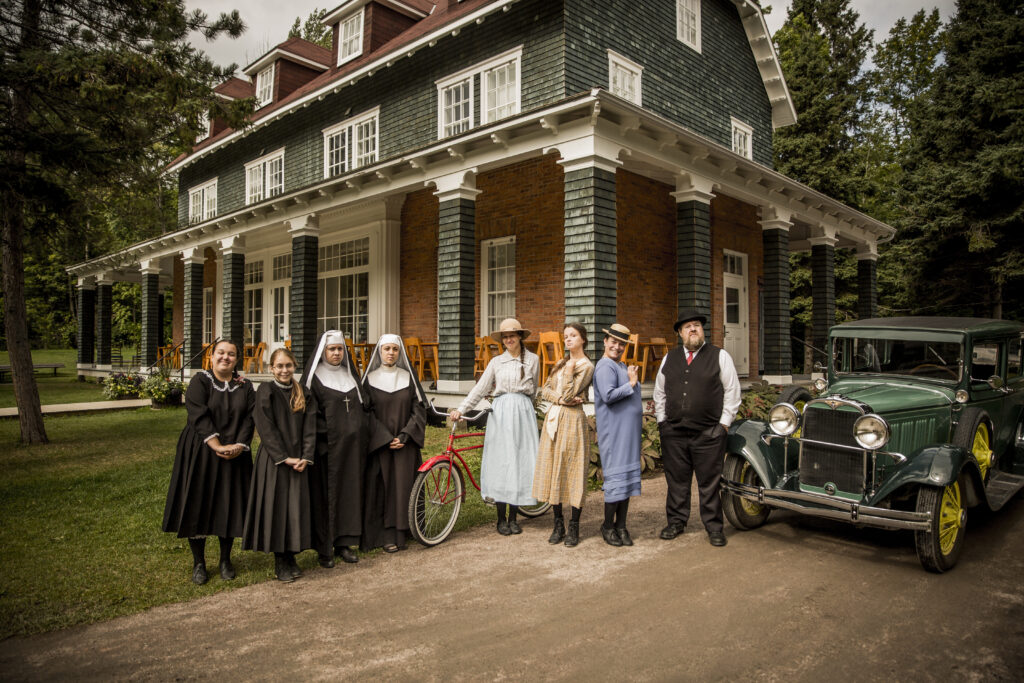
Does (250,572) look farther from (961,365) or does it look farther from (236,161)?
(236,161)

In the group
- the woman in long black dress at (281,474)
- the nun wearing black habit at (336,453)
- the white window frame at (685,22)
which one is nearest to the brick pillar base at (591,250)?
the nun wearing black habit at (336,453)

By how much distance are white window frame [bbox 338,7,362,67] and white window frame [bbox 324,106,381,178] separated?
2299 millimetres

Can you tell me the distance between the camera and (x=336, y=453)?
4738 mm

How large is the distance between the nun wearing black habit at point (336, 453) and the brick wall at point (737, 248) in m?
9.80

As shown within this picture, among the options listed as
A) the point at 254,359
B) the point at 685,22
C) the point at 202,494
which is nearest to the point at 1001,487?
the point at 202,494

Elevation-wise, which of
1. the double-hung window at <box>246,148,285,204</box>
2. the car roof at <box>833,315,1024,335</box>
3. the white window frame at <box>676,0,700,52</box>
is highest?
the white window frame at <box>676,0,700,52</box>

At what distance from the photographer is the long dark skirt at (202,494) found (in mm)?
4367

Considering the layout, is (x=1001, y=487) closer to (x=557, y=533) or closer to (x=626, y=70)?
(x=557, y=533)

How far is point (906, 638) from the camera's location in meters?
3.49

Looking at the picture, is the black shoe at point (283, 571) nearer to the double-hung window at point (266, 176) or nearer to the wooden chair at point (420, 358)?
the wooden chair at point (420, 358)

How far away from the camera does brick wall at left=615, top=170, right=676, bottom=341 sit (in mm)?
12016

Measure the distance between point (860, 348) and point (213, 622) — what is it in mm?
5955

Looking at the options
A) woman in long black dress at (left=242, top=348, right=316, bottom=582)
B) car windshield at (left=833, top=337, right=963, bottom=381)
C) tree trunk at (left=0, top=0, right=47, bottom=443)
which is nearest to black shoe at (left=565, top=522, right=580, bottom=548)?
woman in long black dress at (left=242, top=348, right=316, bottom=582)

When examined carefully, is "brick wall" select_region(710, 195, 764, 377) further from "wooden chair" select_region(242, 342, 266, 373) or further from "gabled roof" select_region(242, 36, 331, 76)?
Answer: "gabled roof" select_region(242, 36, 331, 76)
